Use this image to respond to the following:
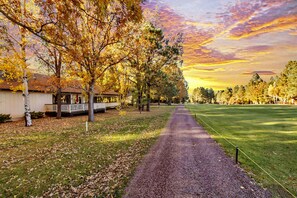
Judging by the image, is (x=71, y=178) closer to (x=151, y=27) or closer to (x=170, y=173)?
(x=170, y=173)

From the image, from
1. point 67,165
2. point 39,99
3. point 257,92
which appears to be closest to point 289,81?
point 257,92

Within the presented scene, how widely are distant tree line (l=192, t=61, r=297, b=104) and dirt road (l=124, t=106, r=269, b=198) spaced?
2846 inches

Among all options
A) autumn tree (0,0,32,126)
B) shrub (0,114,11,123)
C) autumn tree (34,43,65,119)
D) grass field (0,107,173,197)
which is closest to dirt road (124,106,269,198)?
grass field (0,107,173,197)

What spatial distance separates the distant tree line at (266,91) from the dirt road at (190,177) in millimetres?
72287

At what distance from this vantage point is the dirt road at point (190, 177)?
17.9 feet

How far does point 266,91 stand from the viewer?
298 ft

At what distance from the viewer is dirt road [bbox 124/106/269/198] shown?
5441 millimetres

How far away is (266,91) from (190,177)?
4057 inches

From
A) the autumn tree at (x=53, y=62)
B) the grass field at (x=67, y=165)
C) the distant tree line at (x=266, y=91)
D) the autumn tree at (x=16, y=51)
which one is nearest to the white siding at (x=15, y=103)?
the autumn tree at (x=53, y=62)

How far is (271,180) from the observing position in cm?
646

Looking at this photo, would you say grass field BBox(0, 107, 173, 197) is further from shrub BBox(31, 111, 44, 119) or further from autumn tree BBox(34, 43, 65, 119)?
shrub BBox(31, 111, 44, 119)

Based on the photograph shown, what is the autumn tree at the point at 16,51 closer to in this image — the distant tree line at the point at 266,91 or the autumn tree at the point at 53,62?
the autumn tree at the point at 53,62

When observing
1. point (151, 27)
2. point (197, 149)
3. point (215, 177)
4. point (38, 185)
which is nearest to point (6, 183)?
point (38, 185)

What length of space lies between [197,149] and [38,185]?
7.62m
